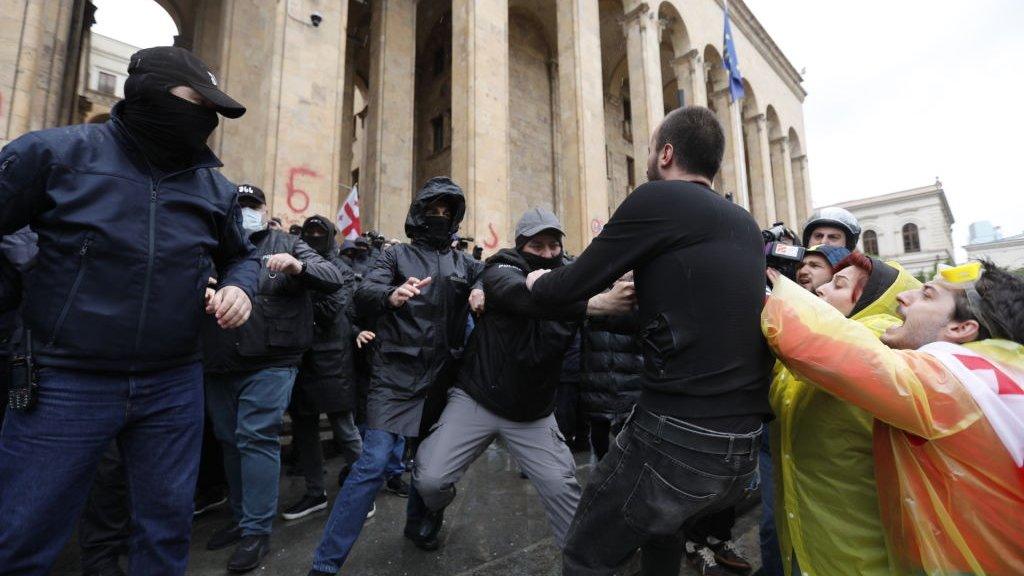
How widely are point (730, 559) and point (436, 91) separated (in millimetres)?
17584

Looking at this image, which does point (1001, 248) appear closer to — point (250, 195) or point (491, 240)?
point (491, 240)

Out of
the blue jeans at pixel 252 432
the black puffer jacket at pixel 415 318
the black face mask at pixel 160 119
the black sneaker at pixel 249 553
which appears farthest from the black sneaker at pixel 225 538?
the black face mask at pixel 160 119

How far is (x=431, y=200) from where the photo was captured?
312 cm

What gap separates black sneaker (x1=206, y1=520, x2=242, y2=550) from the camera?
2.99m

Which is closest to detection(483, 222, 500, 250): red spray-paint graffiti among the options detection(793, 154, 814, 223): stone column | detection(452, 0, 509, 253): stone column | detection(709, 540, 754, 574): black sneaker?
detection(452, 0, 509, 253): stone column

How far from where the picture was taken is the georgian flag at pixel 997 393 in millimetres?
1121

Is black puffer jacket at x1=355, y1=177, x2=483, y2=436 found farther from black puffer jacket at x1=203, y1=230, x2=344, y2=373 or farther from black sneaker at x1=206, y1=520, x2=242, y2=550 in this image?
black sneaker at x1=206, y1=520, x2=242, y2=550

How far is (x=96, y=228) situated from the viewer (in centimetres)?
162

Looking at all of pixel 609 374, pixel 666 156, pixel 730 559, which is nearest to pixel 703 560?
pixel 730 559

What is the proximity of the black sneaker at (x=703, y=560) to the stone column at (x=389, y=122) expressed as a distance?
373 inches

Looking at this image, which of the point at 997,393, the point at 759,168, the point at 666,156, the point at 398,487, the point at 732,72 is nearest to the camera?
the point at 997,393

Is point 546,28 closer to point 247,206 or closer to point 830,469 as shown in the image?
point 247,206

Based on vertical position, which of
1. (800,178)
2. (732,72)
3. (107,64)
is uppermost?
(107,64)

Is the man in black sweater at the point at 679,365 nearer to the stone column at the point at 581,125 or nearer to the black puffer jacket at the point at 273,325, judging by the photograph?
the black puffer jacket at the point at 273,325
